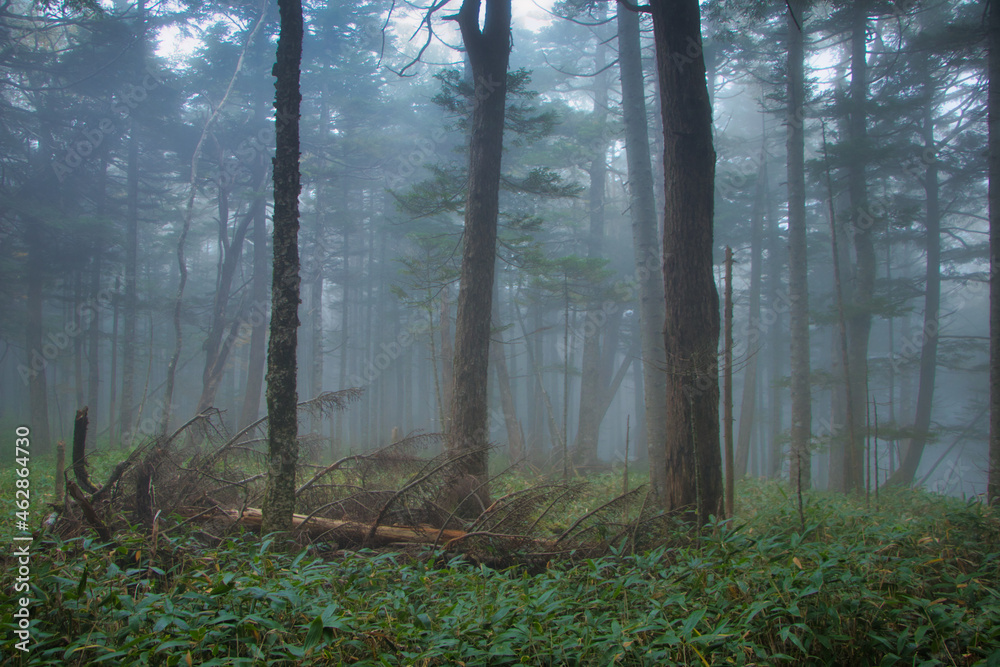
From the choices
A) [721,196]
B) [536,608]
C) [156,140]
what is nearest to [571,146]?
[721,196]

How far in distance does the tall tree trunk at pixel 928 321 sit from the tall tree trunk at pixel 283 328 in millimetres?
13876

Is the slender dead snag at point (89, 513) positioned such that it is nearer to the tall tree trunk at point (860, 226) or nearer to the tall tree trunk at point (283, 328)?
the tall tree trunk at point (283, 328)

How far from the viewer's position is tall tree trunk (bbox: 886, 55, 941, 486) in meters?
13.8

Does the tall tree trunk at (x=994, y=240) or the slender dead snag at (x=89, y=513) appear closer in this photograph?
the slender dead snag at (x=89, y=513)

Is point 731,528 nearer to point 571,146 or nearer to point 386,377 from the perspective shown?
point 571,146

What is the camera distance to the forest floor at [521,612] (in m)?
2.62

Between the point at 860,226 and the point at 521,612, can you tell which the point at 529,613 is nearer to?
the point at 521,612

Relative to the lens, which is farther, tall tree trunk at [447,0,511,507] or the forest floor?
tall tree trunk at [447,0,511,507]

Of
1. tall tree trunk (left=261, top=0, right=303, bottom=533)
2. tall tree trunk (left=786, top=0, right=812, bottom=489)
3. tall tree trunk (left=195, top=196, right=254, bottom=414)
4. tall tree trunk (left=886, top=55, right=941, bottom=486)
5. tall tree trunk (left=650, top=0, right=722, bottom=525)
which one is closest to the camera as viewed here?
tall tree trunk (left=261, top=0, right=303, bottom=533)

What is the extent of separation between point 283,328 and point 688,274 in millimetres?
4289

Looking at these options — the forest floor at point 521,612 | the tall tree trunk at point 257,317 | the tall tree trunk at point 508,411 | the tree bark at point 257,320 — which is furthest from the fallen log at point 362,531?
the tall tree trunk at point 257,317

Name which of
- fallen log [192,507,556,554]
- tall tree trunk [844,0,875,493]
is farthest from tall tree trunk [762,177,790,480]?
fallen log [192,507,556,554]

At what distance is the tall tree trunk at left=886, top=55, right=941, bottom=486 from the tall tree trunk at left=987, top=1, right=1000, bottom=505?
5.04 meters

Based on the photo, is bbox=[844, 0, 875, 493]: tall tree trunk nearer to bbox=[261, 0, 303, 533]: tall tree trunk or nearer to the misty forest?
the misty forest
